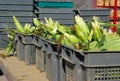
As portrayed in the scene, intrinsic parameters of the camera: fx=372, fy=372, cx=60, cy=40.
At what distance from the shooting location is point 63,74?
10.8 feet

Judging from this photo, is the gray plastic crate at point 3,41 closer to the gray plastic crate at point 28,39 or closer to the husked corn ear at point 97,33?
the gray plastic crate at point 28,39

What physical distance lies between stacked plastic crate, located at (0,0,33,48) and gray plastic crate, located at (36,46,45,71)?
8.66ft

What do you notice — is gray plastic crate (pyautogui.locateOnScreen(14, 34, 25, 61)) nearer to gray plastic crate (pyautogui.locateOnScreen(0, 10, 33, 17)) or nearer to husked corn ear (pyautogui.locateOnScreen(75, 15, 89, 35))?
husked corn ear (pyautogui.locateOnScreen(75, 15, 89, 35))

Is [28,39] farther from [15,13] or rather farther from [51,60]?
[15,13]

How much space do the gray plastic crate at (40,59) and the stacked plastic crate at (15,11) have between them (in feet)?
8.66

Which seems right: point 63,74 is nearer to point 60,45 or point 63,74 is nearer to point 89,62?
point 60,45

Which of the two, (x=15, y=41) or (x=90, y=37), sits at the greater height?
(x=90, y=37)

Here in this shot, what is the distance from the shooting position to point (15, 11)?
7164 mm

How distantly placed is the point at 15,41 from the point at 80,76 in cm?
292

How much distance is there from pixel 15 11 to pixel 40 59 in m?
3.09

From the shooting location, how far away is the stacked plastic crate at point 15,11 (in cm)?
696

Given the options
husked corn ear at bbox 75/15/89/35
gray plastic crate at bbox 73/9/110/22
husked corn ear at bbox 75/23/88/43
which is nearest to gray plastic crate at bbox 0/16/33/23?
gray plastic crate at bbox 73/9/110/22

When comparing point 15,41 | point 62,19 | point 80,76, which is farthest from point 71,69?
point 62,19

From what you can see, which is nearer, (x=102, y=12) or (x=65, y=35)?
(x=65, y=35)
